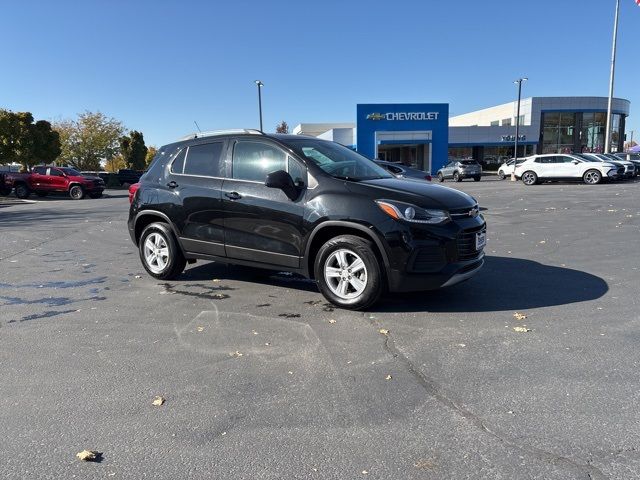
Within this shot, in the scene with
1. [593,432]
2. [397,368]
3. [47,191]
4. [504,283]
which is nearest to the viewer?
[593,432]

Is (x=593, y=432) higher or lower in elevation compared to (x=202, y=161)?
lower

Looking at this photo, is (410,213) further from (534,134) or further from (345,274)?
(534,134)

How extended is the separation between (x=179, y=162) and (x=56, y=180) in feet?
86.8

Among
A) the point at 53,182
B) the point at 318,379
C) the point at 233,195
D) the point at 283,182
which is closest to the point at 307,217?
the point at 283,182

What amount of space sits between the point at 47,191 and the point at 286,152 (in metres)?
28.7

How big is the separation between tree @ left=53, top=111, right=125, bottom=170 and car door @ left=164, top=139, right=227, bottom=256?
65.0 m

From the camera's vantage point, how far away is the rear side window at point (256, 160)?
19.0 feet

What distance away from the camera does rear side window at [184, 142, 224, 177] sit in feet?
20.6

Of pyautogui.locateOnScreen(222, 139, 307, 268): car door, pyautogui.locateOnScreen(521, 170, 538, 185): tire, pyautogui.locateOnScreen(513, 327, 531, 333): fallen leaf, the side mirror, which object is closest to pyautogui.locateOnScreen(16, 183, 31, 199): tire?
pyautogui.locateOnScreen(521, 170, 538, 185): tire

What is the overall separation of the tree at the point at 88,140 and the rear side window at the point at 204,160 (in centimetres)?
6505

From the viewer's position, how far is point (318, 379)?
374 cm

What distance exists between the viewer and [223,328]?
193 inches

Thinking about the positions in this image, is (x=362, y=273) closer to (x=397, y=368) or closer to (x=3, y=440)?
(x=397, y=368)

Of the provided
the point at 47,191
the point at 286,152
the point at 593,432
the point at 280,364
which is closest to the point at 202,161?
the point at 286,152
